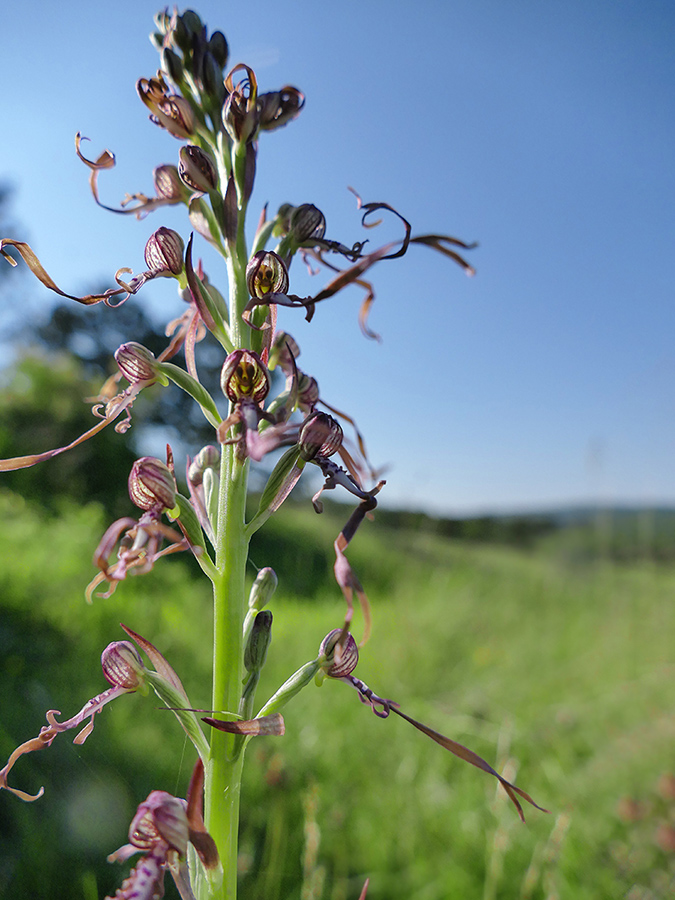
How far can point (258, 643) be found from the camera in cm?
59

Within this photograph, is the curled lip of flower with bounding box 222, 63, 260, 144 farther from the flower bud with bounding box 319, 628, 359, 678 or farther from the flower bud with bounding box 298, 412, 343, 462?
the flower bud with bounding box 319, 628, 359, 678

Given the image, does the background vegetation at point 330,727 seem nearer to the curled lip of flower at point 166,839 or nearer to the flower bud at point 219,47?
the curled lip of flower at point 166,839

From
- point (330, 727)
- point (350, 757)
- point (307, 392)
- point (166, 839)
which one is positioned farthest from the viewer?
point (330, 727)

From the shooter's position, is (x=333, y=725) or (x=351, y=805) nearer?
(x=351, y=805)

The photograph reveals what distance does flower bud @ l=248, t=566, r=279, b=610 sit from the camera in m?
0.64

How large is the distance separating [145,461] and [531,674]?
3722mm

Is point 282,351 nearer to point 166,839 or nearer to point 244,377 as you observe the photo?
point 244,377

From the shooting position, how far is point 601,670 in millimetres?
3742

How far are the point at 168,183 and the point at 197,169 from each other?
0.28 feet

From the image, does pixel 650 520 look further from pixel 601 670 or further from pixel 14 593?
pixel 14 593

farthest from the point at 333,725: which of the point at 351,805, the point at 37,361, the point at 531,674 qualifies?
the point at 37,361

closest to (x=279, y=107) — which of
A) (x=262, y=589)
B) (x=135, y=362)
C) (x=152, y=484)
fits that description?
(x=135, y=362)

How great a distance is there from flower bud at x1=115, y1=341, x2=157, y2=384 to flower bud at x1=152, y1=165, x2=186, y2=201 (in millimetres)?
206

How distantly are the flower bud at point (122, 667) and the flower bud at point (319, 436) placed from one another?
0.90 feet
